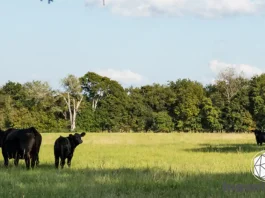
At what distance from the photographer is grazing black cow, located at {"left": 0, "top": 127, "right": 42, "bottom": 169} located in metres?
13.7

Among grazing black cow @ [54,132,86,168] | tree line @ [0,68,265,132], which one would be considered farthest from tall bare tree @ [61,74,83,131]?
grazing black cow @ [54,132,86,168]

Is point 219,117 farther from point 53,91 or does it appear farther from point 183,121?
point 53,91

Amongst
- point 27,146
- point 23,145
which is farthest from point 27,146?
point 23,145

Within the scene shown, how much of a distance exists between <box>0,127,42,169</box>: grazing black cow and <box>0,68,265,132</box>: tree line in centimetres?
5482

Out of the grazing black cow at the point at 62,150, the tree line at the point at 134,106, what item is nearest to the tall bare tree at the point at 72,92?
the tree line at the point at 134,106

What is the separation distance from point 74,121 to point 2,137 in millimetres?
56898

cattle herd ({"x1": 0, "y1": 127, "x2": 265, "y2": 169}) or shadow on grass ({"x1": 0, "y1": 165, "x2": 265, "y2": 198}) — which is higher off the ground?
cattle herd ({"x1": 0, "y1": 127, "x2": 265, "y2": 169})

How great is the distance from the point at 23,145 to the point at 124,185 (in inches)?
210

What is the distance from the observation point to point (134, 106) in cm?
7306

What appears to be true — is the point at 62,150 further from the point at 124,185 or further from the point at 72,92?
the point at 72,92

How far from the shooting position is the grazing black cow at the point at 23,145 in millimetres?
13723

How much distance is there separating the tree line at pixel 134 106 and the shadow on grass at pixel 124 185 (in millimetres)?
57289

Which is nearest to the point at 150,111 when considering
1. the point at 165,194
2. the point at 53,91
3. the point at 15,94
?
the point at 53,91

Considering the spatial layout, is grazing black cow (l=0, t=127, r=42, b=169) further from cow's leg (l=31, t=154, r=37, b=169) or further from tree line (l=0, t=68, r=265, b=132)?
tree line (l=0, t=68, r=265, b=132)
